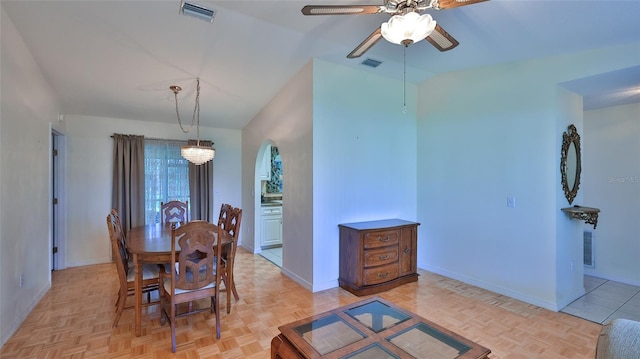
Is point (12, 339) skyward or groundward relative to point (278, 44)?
groundward

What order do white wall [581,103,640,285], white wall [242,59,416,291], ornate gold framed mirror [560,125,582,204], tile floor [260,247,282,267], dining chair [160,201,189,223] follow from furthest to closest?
tile floor [260,247,282,267] → dining chair [160,201,189,223] → white wall [581,103,640,285] → white wall [242,59,416,291] → ornate gold framed mirror [560,125,582,204]

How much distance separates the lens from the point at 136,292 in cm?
247

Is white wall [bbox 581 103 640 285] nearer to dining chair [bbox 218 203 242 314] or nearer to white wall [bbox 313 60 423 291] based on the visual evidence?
white wall [bbox 313 60 423 291]

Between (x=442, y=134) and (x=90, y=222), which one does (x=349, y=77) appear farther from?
(x=90, y=222)

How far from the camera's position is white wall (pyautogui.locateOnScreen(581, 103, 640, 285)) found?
12.0 feet

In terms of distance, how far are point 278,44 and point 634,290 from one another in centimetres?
499

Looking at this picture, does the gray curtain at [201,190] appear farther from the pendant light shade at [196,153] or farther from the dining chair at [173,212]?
the pendant light shade at [196,153]

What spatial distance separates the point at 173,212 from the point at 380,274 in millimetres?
2973

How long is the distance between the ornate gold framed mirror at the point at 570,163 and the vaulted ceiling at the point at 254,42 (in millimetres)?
506

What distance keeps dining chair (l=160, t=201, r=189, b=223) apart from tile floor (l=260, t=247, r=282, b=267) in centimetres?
146

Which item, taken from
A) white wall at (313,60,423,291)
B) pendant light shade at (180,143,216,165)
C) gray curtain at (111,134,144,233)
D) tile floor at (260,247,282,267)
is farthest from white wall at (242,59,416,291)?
gray curtain at (111,134,144,233)

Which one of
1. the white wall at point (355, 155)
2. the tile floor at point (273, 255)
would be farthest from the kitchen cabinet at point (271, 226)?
the white wall at point (355, 155)

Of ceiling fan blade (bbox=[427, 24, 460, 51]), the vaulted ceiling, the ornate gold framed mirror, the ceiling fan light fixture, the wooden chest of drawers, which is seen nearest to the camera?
the ceiling fan light fixture

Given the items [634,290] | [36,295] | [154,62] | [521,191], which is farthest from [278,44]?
[634,290]
